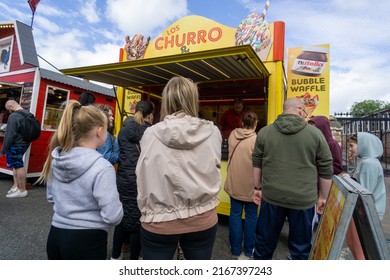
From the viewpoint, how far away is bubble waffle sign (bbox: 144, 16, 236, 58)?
16.2 feet

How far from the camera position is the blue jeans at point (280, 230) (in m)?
2.23

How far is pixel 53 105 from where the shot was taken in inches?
284

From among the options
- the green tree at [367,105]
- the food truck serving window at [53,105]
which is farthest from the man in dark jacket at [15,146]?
the green tree at [367,105]

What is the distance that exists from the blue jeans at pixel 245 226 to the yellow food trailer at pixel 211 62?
99 cm

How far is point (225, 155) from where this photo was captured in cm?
424

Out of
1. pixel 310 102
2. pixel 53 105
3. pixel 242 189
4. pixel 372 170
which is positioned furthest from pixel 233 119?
pixel 53 105

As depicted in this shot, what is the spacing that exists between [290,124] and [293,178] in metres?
0.48

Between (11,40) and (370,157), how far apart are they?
32.1 feet

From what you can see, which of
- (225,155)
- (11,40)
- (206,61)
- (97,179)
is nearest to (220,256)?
(225,155)

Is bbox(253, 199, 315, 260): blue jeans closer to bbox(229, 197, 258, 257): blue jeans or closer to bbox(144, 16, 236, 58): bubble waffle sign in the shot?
bbox(229, 197, 258, 257): blue jeans

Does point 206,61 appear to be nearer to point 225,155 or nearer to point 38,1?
point 225,155

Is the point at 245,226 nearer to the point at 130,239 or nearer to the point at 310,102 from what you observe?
the point at 130,239

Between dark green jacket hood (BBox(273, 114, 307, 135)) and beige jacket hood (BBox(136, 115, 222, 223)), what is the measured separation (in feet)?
3.55
